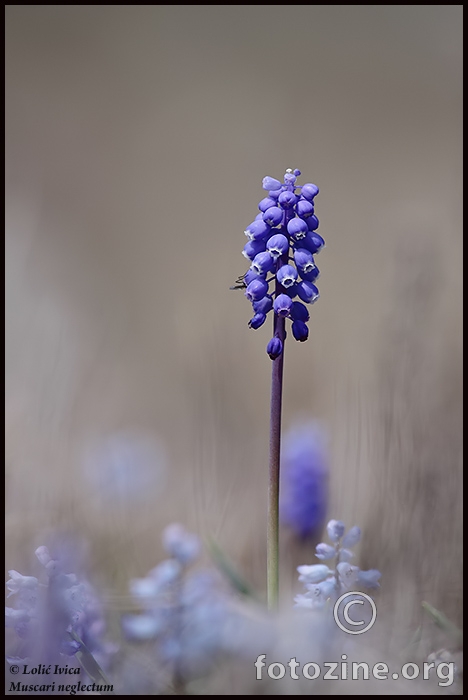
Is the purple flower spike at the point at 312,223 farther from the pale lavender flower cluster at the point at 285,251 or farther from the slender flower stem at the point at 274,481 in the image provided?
the slender flower stem at the point at 274,481

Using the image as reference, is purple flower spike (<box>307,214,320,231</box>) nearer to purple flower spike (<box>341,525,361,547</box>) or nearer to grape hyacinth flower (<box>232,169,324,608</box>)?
grape hyacinth flower (<box>232,169,324,608</box>)

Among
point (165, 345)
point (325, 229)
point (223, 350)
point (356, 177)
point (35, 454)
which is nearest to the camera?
point (35, 454)

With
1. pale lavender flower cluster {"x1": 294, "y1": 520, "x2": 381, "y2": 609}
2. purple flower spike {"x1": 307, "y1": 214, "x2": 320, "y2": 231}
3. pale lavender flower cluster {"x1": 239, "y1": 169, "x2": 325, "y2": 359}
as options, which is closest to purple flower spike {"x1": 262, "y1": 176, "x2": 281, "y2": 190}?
pale lavender flower cluster {"x1": 239, "y1": 169, "x2": 325, "y2": 359}

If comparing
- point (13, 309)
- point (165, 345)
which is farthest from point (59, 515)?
point (165, 345)

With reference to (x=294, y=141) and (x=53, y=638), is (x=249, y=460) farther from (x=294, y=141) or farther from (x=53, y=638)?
(x=294, y=141)

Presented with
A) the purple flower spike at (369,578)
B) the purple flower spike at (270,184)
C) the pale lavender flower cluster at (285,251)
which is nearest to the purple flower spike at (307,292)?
the pale lavender flower cluster at (285,251)

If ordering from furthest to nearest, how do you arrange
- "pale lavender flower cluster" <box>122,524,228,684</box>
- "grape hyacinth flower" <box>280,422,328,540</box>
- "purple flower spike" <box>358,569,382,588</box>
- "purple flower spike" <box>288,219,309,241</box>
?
"grape hyacinth flower" <box>280,422,328,540</box> < "purple flower spike" <box>288,219,309,241</box> < "purple flower spike" <box>358,569,382,588</box> < "pale lavender flower cluster" <box>122,524,228,684</box>

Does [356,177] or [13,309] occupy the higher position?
[356,177]
